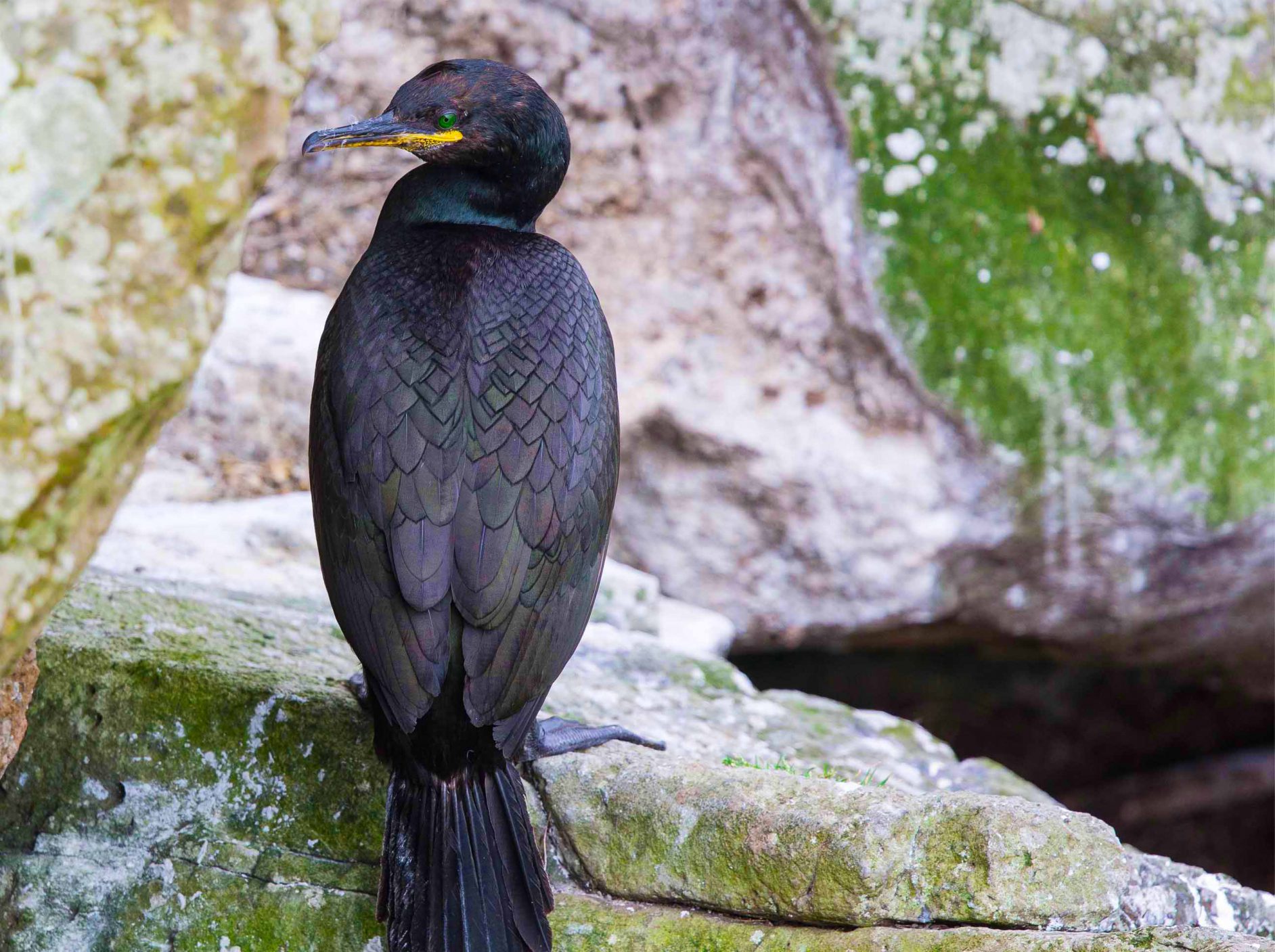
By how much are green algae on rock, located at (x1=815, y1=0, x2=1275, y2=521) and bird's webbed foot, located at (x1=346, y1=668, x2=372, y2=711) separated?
2.91m

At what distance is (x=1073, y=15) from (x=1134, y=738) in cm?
352

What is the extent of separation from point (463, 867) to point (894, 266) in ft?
11.1

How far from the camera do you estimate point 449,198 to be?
332 centimetres

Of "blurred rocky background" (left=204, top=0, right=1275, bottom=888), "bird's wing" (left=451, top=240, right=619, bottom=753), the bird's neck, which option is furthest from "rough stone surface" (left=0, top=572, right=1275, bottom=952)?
"blurred rocky background" (left=204, top=0, right=1275, bottom=888)

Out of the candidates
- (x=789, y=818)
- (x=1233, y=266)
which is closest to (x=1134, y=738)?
(x=1233, y=266)

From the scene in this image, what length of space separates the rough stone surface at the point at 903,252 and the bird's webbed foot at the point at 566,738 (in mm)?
2214

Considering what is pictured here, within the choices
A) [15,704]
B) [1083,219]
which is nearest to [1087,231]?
[1083,219]

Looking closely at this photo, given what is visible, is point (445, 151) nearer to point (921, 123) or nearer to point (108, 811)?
point (108, 811)

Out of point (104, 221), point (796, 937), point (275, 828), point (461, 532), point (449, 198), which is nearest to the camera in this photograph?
point (104, 221)

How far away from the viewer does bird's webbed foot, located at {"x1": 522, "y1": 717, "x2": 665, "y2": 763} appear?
9.69ft

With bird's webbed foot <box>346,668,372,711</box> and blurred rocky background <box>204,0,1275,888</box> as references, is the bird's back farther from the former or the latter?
blurred rocky background <box>204,0,1275,888</box>

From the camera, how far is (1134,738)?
268 inches

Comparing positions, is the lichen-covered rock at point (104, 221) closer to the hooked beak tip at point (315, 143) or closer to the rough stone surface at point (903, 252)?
the hooked beak tip at point (315, 143)

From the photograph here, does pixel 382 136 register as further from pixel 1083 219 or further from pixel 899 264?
pixel 1083 219
